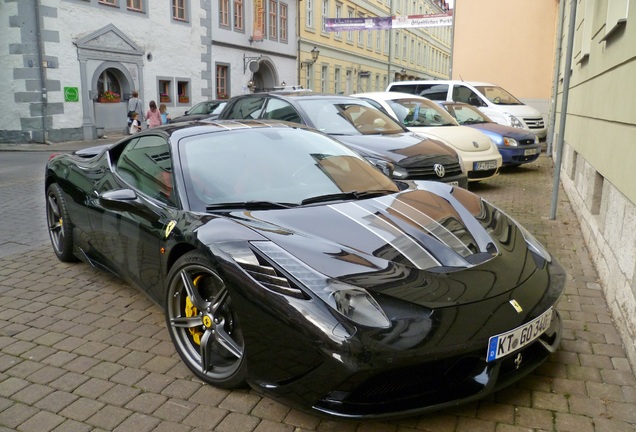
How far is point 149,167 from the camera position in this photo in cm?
→ 391

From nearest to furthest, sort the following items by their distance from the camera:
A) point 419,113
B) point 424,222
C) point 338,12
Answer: point 424,222, point 419,113, point 338,12

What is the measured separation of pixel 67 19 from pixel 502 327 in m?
19.8

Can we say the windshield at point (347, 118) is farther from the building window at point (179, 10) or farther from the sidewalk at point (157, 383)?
the building window at point (179, 10)

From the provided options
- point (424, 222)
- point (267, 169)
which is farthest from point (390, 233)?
point (267, 169)

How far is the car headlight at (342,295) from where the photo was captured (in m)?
2.38

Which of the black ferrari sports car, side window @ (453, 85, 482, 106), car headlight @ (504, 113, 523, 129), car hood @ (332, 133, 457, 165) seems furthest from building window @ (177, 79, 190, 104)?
the black ferrari sports car

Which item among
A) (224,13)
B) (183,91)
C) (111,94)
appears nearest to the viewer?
(111,94)

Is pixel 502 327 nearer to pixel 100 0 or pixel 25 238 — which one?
pixel 25 238

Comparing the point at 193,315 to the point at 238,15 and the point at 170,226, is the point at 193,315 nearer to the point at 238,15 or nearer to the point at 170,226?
the point at 170,226

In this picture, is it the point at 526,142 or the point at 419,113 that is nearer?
the point at 419,113

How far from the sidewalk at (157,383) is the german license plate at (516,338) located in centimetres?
35

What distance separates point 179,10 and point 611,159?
22307mm

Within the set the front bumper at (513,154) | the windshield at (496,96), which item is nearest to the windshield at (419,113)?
the front bumper at (513,154)

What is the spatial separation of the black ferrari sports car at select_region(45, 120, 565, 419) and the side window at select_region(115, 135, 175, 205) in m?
0.01
